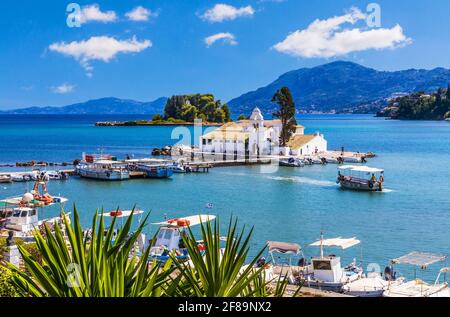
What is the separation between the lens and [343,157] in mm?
74938

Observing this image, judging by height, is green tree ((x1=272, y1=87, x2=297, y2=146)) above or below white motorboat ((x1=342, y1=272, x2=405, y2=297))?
above

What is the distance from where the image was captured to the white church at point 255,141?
78.2 m

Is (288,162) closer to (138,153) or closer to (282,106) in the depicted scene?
(282,106)

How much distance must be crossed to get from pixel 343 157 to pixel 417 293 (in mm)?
57614

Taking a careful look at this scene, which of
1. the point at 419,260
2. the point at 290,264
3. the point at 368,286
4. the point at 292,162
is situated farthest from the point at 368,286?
the point at 292,162

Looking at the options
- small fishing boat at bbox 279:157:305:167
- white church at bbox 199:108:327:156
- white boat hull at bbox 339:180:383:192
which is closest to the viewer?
white boat hull at bbox 339:180:383:192

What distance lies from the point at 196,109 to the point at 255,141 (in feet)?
323

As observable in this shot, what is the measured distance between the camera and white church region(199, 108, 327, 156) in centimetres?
7819

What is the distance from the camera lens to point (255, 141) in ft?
259

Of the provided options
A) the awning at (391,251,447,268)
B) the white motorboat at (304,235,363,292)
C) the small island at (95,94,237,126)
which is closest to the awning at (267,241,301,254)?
the white motorboat at (304,235,363,292)

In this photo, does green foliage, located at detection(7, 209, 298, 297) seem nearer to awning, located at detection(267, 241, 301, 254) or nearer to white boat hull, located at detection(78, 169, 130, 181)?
awning, located at detection(267, 241, 301, 254)

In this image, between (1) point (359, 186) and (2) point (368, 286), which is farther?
(1) point (359, 186)

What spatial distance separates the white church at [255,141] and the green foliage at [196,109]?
3436 inches

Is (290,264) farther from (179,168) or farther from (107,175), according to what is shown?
(179,168)
